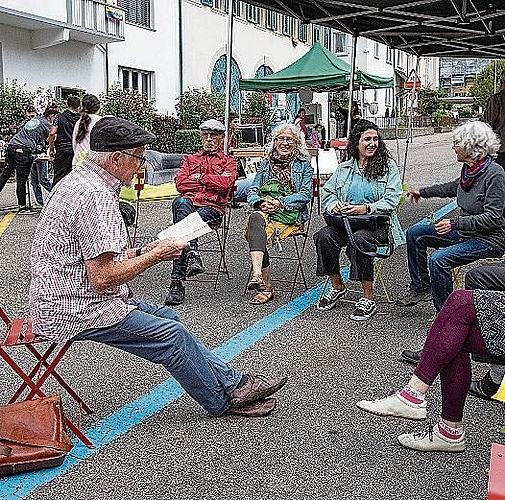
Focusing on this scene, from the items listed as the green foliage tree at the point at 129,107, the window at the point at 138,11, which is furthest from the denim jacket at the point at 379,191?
the window at the point at 138,11

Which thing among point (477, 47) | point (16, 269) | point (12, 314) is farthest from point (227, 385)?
point (477, 47)

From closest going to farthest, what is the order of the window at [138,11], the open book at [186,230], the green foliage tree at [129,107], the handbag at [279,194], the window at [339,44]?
1. the open book at [186,230]
2. the handbag at [279,194]
3. the green foliage tree at [129,107]
4. the window at [138,11]
5. the window at [339,44]

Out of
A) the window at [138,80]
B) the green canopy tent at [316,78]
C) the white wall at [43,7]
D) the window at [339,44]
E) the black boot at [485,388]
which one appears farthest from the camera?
the window at [339,44]

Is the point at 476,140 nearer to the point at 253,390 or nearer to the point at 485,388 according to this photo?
the point at 485,388

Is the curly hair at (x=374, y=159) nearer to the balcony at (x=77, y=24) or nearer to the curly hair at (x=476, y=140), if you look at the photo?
the curly hair at (x=476, y=140)

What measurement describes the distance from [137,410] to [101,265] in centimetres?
107

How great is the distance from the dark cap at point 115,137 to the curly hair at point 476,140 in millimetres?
2636

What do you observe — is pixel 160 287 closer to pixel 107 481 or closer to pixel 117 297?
pixel 117 297

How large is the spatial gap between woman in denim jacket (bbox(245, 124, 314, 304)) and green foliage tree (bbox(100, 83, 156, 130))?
1575cm

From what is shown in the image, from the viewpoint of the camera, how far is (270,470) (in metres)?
3.95

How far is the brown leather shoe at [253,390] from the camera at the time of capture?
4.52 metres

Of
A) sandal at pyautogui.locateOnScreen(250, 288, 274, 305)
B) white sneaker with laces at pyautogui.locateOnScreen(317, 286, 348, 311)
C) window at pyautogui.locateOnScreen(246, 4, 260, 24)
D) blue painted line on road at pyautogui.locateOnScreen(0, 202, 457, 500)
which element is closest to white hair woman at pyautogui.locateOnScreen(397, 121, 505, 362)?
white sneaker with laces at pyautogui.locateOnScreen(317, 286, 348, 311)

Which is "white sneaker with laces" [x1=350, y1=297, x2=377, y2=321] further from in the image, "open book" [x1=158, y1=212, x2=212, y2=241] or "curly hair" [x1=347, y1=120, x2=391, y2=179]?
"open book" [x1=158, y1=212, x2=212, y2=241]

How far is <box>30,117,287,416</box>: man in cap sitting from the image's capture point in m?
4.05
